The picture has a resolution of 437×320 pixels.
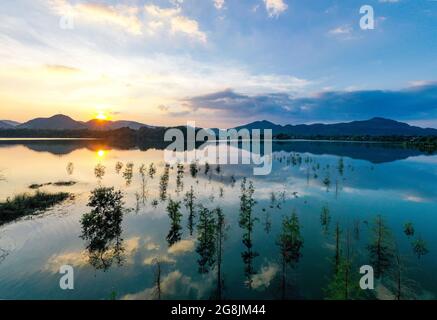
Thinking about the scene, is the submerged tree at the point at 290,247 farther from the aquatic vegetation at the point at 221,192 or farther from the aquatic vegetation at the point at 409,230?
the aquatic vegetation at the point at 221,192

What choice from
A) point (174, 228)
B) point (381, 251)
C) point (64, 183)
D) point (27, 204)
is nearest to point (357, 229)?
point (381, 251)

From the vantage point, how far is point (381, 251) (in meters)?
21.9

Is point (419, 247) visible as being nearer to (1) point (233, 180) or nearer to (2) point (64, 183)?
(1) point (233, 180)

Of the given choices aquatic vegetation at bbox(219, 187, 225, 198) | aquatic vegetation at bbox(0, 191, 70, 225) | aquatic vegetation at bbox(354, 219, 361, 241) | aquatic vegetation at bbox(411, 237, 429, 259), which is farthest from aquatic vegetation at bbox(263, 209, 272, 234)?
aquatic vegetation at bbox(0, 191, 70, 225)

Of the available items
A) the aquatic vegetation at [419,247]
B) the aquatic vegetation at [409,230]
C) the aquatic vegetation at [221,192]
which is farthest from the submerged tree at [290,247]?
the aquatic vegetation at [221,192]

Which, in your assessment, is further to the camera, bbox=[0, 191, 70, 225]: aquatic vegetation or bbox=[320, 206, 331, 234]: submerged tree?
bbox=[0, 191, 70, 225]: aquatic vegetation

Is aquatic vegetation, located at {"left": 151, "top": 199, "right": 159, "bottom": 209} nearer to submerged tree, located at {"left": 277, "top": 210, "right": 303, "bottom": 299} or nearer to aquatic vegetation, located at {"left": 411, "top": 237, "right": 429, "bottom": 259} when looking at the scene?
submerged tree, located at {"left": 277, "top": 210, "right": 303, "bottom": 299}

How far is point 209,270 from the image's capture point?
2002cm

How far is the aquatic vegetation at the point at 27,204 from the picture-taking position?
99.0ft

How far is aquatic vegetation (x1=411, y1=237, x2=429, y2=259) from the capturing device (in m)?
22.1

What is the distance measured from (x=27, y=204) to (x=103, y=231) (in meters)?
15.1

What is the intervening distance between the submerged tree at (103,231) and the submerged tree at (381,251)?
66.9ft

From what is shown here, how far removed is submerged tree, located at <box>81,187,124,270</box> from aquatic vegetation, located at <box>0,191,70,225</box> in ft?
22.9

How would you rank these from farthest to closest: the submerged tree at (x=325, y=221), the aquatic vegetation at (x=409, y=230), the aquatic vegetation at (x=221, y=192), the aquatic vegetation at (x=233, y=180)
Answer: the aquatic vegetation at (x=233, y=180) → the aquatic vegetation at (x=221, y=192) → the submerged tree at (x=325, y=221) → the aquatic vegetation at (x=409, y=230)
